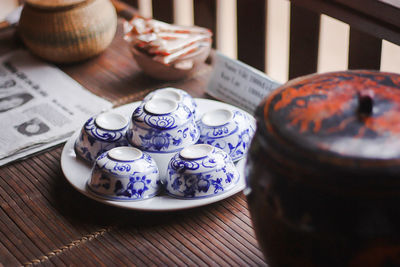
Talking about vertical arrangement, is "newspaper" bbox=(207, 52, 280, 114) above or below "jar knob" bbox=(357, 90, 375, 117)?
below

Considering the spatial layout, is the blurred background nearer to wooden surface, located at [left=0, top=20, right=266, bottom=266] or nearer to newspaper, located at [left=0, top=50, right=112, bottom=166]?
newspaper, located at [left=0, top=50, right=112, bottom=166]

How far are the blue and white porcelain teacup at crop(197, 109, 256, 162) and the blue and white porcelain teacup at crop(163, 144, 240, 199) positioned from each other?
0.05 meters

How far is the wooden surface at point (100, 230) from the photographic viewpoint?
706 mm

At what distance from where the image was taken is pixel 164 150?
0.80 metres

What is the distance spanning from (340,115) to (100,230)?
416mm

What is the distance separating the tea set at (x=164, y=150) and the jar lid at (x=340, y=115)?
232mm

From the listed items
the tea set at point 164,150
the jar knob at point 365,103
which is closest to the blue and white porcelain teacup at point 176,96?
the tea set at point 164,150

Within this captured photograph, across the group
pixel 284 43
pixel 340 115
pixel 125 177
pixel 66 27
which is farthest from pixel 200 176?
pixel 284 43

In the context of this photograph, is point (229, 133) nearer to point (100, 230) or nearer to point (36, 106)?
point (100, 230)

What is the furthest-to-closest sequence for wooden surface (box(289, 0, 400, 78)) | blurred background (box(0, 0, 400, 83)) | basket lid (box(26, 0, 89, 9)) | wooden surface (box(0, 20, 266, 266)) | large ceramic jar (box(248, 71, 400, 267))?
blurred background (box(0, 0, 400, 83))
basket lid (box(26, 0, 89, 9))
wooden surface (box(289, 0, 400, 78))
wooden surface (box(0, 20, 266, 266))
large ceramic jar (box(248, 71, 400, 267))

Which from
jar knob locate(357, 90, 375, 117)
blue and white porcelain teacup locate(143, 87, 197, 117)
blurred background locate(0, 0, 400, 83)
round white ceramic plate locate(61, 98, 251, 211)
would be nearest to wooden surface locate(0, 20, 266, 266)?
round white ceramic plate locate(61, 98, 251, 211)

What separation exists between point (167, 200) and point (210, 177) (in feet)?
0.24

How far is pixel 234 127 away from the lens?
→ 2.67 feet

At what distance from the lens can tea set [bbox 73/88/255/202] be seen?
735mm
